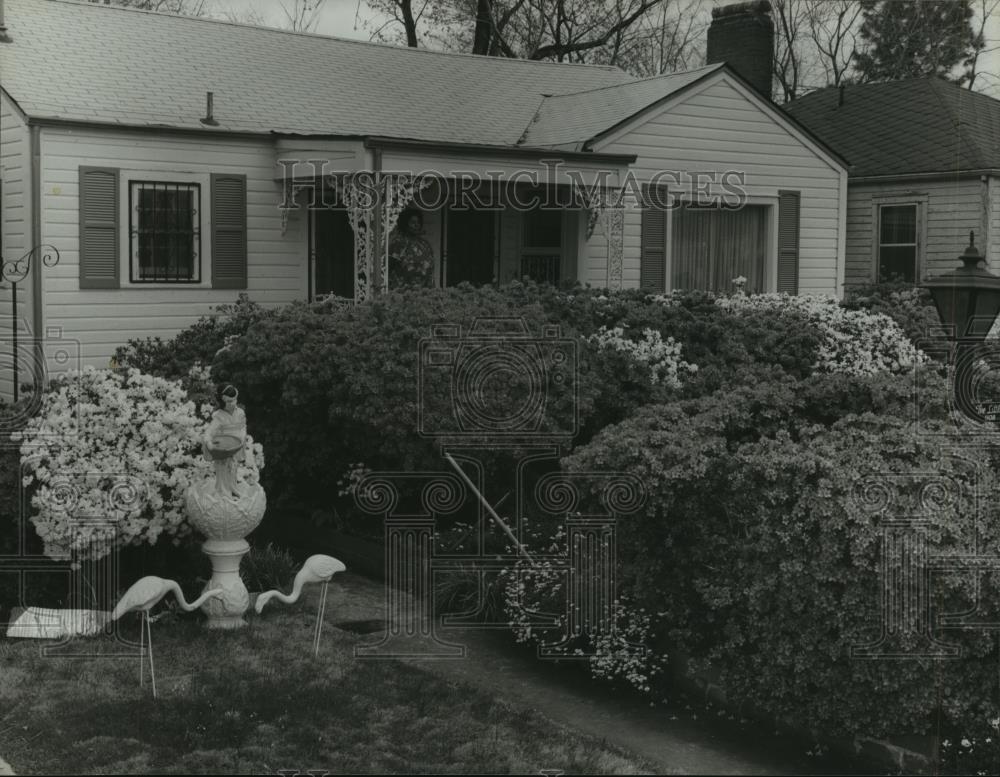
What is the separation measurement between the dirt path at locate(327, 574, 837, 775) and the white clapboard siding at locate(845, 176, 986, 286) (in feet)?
44.9

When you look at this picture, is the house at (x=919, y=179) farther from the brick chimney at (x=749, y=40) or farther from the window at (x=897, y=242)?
the brick chimney at (x=749, y=40)

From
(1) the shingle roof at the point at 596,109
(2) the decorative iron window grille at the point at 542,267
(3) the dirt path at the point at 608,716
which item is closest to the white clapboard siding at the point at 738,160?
(1) the shingle roof at the point at 596,109

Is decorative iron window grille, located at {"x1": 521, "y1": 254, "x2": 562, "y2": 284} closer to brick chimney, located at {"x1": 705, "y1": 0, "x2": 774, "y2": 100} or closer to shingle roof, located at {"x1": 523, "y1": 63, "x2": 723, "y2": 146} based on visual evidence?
shingle roof, located at {"x1": 523, "y1": 63, "x2": 723, "y2": 146}

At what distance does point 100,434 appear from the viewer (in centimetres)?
759

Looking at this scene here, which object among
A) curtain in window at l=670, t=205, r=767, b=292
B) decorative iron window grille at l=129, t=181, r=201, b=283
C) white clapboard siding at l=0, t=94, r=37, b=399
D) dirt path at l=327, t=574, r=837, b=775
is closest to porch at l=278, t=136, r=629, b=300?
decorative iron window grille at l=129, t=181, r=201, b=283

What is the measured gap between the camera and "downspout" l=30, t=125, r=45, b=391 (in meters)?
12.6

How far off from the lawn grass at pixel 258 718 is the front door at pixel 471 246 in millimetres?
9787

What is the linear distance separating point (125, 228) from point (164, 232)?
1.55ft

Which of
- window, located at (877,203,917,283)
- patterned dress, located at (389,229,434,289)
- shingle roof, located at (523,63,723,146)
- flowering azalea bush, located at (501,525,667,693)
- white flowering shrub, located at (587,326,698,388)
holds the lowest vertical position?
flowering azalea bush, located at (501,525,667,693)

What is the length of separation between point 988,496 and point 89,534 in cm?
502

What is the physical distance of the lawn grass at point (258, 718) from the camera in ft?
17.8

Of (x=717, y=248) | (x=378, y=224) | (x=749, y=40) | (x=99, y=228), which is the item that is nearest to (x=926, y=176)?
(x=749, y=40)

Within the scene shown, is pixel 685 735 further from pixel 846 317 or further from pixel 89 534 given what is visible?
pixel 846 317

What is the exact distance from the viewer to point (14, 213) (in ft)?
43.0
